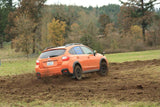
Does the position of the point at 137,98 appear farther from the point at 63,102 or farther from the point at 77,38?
the point at 77,38

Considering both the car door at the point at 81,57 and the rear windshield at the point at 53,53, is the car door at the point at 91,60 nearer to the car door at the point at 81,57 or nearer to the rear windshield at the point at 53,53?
the car door at the point at 81,57

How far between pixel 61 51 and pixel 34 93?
303cm

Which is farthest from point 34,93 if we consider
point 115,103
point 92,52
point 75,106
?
point 92,52

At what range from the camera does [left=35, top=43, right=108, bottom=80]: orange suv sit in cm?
1037

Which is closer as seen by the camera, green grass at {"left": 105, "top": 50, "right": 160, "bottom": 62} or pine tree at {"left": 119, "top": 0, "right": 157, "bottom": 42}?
green grass at {"left": 105, "top": 50, "right": 160, "bottom": 62}

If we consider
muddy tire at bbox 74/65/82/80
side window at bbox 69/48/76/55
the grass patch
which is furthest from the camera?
the grass patch

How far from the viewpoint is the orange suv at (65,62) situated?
10367 mm

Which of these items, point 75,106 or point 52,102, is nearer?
point 75,106

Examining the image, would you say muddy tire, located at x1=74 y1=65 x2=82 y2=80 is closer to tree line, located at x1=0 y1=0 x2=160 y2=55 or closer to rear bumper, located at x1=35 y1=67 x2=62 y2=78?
rear bumper, located at x1=35 y1=67 x2=62 y2=78

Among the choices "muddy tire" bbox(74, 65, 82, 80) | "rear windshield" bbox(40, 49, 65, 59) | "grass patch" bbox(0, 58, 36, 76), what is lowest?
"grass patch" bbox(0, 58, 36, 76)

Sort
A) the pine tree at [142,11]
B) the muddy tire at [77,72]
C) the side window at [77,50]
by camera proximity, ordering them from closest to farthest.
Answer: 1. the muddy tire at [77,72]
2. the side window at [77,50]
3. the pine tree at [142,11]

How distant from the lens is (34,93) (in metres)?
8.06

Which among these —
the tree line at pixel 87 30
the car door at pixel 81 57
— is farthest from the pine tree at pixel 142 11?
the car door at pixel 81 57

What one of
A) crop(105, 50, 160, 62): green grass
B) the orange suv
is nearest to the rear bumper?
the orange suv
